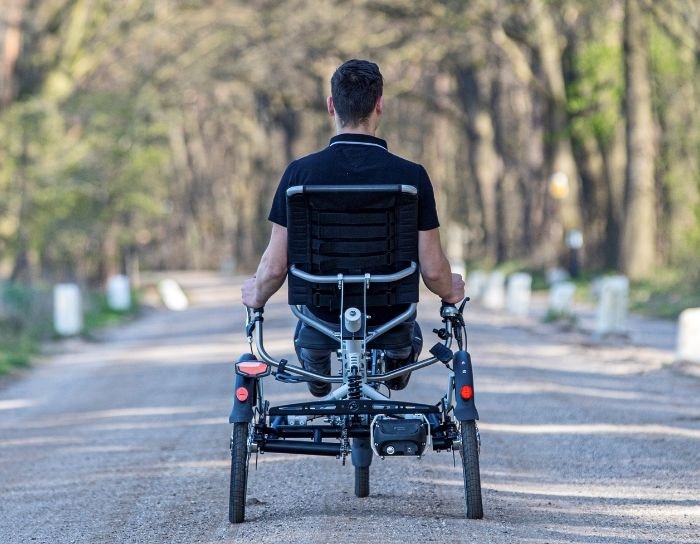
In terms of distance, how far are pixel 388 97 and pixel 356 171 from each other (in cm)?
3787

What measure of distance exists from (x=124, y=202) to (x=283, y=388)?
950 inches

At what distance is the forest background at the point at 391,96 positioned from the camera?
103ft

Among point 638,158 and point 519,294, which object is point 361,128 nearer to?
point 519,294

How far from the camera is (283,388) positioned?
1395 centimetres

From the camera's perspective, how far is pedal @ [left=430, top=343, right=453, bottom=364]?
660 cm

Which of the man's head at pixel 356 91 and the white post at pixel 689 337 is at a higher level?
the man's head at pixel 356 91

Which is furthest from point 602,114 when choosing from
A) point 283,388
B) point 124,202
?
point 283,388

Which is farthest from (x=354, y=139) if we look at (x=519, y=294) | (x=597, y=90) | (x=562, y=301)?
(x=597, y=90)

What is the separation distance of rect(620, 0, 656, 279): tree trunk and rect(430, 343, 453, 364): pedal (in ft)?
84.0

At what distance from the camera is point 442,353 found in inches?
262

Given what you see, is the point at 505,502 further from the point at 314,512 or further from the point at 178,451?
the point at 178,451

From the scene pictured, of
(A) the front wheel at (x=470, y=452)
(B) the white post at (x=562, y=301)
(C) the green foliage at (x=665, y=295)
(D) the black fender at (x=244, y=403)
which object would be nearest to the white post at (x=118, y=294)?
(C) the green foliage at (x=665, y=295)

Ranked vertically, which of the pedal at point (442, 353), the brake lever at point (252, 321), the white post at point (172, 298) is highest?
the brake lever at point (252, 321)

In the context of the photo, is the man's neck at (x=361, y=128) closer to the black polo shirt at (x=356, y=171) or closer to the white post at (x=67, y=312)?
the black polo shirt at (x=356, y=171)
